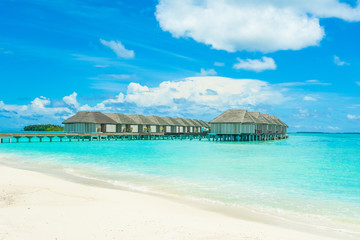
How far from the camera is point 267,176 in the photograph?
1377 centimetres

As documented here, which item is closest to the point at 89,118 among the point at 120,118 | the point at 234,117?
the point at 120,118

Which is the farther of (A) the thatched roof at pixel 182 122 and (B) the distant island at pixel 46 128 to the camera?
(B) the distant island at pixel 46 128

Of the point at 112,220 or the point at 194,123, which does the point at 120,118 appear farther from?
the point at 112,220

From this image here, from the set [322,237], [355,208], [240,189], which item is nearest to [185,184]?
[240,189]

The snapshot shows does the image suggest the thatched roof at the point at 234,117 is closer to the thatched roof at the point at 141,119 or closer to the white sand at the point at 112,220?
the thatched roof at the point at 141,119

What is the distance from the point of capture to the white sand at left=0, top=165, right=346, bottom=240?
16.2 ft

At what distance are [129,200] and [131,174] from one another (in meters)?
6.19

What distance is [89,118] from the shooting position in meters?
49.5

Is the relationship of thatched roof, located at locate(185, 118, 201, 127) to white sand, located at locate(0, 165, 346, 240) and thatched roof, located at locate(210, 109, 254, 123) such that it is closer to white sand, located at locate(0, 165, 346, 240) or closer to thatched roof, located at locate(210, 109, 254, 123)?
thatched roof, located at locate(210, 109, 254, 123)

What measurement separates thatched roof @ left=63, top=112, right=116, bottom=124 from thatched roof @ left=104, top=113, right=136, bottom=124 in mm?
1999

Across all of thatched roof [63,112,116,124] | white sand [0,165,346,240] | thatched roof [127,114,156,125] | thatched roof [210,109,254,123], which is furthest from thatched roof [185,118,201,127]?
white sand [0,165,346,240]

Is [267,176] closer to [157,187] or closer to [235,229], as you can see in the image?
[157,187]

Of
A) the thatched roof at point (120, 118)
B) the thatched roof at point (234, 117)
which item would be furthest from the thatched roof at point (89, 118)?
the thatched roof at point (234, 117)

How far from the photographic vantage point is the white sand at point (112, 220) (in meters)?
4.93
